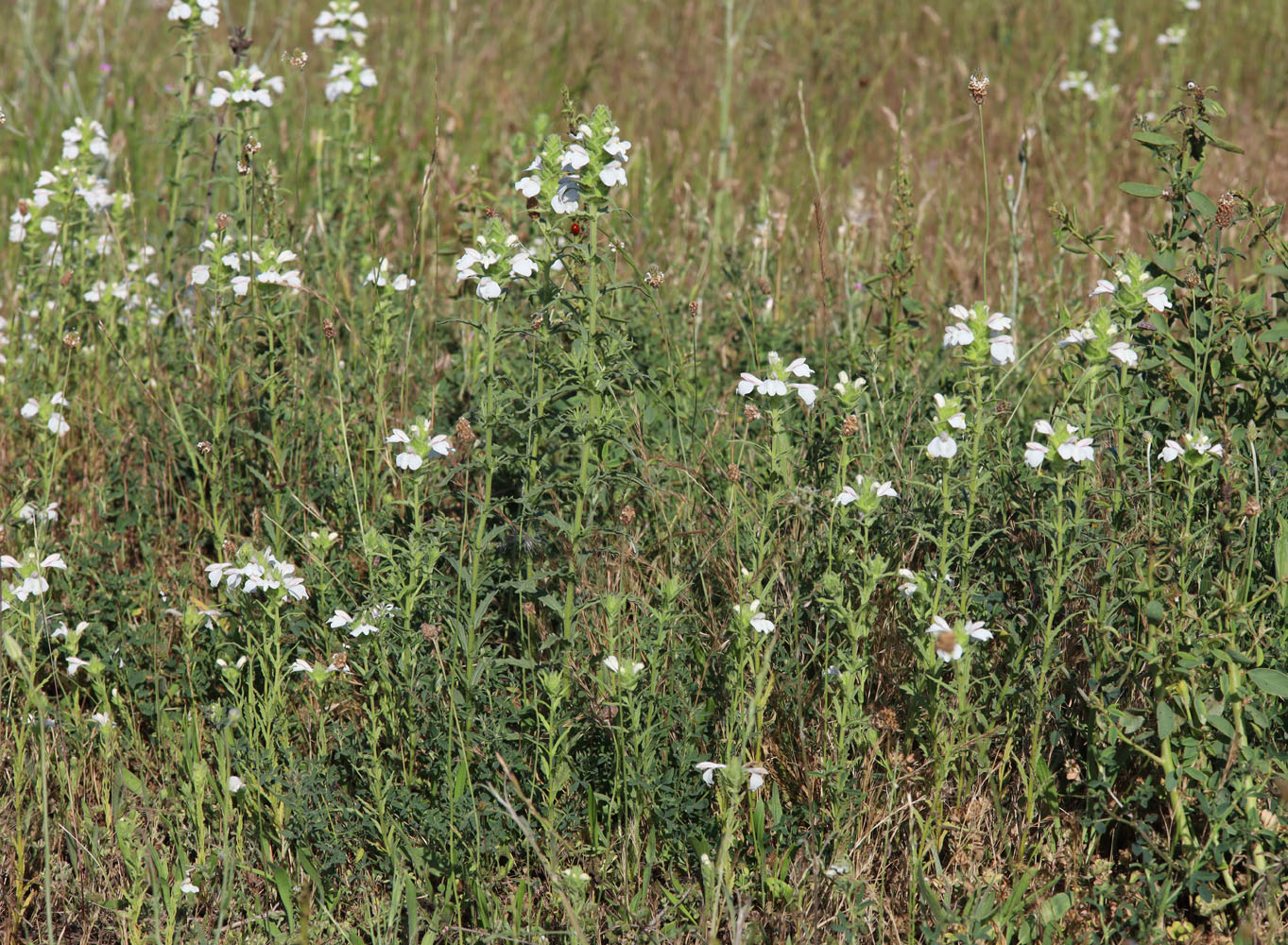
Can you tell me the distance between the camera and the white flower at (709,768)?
213 cm

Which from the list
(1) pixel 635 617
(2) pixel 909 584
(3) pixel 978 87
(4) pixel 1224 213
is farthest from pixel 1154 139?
(1) pixel 635 617

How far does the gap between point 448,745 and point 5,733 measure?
3.62 ft

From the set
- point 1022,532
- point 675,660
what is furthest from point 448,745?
point 1022,532

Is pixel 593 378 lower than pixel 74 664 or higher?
higher

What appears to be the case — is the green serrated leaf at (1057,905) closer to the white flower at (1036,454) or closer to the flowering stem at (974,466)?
the flowering stem at (974,466)

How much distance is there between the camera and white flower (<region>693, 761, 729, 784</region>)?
6.98 feet

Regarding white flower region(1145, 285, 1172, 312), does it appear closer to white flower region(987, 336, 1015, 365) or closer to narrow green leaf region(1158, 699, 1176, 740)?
white flower region(987, 336, 1015, 365)

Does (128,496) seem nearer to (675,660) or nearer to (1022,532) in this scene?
(675,660)

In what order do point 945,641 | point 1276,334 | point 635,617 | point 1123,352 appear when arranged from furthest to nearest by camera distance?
point 635,617, point 1276,334, point 1123,352, point 945,641

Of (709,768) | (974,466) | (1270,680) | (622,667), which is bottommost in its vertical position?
(709,768)

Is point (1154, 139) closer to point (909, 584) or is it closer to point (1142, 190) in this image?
point (1142, 190)

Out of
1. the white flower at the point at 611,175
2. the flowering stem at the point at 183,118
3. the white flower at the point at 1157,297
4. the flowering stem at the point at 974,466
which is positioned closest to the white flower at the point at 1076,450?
the flowering stem at the point at 974,466

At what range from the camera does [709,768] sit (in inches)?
85.7

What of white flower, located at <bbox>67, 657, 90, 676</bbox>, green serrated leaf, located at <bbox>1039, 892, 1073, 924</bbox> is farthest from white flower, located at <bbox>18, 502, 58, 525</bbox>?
green serrated leaf, located at <bbox>1039, 892, 1073, 924</bbox>
